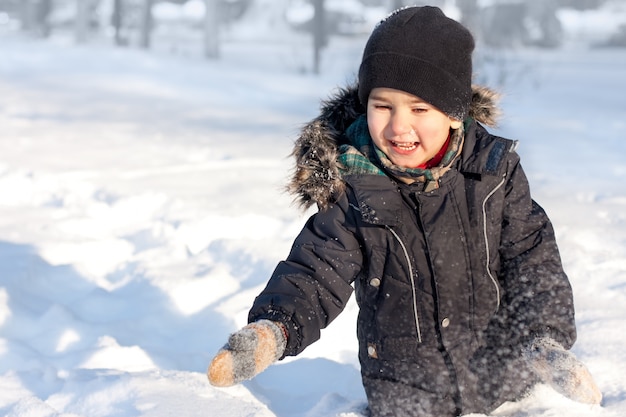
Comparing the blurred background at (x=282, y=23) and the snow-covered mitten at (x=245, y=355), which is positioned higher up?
the blurred background at (x=282, y=23)

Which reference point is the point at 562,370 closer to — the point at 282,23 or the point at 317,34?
the point at 317,34

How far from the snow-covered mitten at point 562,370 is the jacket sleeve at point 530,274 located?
10cm

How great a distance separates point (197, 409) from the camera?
7.60 feet

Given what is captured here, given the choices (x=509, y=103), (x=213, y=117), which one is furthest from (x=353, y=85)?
(x=509, y=103)

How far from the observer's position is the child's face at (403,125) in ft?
6.77

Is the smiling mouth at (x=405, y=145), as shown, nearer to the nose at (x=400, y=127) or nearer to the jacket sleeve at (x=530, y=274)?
the nose at (x=400, y=127)

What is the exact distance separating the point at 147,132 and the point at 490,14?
1620cm

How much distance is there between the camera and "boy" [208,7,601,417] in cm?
207

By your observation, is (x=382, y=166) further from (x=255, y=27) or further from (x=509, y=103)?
(x=255, y=27)

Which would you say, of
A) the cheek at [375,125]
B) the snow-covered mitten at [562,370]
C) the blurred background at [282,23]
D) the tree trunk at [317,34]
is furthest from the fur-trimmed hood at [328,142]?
the tree trunk at [317,34]

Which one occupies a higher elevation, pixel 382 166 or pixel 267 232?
pixel 382 166

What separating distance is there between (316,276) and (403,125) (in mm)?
448

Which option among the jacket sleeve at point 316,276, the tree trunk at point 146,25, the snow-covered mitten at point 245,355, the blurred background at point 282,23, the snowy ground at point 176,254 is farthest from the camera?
the tree trunk at point 146,25

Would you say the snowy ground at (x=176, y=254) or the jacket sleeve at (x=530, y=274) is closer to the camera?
the jacket sleeve at (x=530, y=274)
